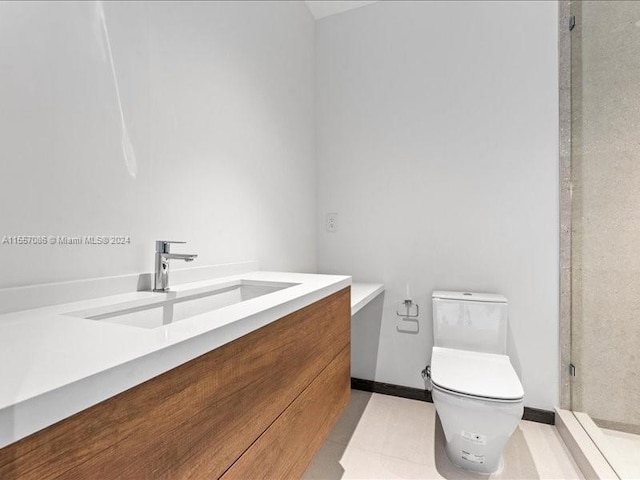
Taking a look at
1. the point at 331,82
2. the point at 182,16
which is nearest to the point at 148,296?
the point at 182,16

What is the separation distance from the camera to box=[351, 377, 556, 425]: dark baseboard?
6.01 feet

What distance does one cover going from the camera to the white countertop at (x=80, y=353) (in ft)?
1.18

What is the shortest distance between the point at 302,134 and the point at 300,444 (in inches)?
69.5

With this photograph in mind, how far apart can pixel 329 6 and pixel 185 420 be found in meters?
2.54

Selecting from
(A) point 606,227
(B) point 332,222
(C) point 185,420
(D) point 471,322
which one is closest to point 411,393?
(D) point 471,322

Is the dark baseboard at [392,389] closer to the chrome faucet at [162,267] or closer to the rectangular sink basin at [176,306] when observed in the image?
the rectangular sink basin at [176,306]

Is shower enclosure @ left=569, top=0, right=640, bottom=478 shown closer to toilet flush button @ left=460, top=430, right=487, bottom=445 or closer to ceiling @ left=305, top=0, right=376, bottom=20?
toilet flush button @ left=460, top=430, right=487, bottom=445

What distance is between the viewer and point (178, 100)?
1.23 meters

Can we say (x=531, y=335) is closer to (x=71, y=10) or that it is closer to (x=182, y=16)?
(x=182, y=16)

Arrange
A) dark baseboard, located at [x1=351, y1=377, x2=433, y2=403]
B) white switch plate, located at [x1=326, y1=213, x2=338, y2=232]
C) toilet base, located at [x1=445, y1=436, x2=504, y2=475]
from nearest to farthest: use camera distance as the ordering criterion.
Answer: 1. toilet base, located at [x1=445, y1=436, x2=504, y2=475]
2. dark baseboard, located at [x1=351, y1=377, x2=433, y2=403]
3. white switch plate, located at [x1=326, y1=213, x2=338, y2=232]

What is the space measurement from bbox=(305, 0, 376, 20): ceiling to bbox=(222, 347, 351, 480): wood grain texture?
2200 mm

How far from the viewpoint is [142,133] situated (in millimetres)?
1084

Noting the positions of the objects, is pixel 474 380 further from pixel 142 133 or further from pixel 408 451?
pixel 142 133

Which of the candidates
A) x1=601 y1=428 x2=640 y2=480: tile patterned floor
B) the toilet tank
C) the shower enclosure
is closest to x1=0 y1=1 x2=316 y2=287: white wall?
the toilet tank
